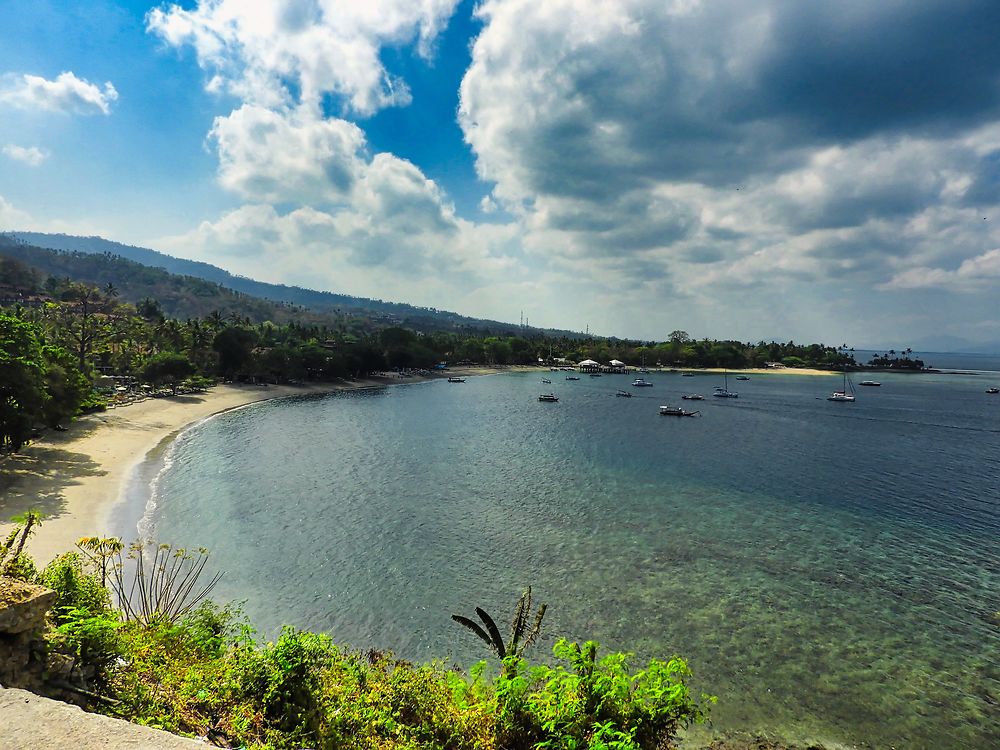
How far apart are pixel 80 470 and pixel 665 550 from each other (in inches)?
2009

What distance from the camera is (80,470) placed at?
142 ft

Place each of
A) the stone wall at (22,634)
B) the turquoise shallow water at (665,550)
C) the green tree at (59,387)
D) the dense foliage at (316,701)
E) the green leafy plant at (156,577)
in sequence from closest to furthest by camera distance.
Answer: the stone wall at (22,634) < the dense foliage at (316,701) < the turquoise shallow water at (665,550) < the green leafy plant at (156,577) < the green tree at (59,387)

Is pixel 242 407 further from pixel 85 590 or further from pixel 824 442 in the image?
pixel 824 442

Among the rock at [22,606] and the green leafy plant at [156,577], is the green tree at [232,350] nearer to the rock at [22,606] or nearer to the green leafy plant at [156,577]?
the green leafy plant at [156,577]

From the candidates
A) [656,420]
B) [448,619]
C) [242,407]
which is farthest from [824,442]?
[242,407]

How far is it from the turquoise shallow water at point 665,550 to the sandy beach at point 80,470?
3740 millimetres

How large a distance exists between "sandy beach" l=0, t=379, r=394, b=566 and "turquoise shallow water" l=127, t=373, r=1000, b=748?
3740 millimetres

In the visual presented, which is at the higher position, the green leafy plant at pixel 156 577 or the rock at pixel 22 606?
the rock at pixel 22 606

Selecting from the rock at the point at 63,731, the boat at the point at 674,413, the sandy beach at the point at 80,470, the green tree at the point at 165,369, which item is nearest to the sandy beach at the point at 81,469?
the sandy beach at the point at 80,470

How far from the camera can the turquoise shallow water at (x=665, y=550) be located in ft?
68.4

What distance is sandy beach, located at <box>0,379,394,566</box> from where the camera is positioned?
30.7 meters

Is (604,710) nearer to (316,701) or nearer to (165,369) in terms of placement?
(316,701)

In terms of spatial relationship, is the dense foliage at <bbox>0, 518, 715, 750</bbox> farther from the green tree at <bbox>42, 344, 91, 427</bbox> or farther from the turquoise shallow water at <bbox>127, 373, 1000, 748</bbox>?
the green tree at <bbox>42, 344, 91, 427</bbox>

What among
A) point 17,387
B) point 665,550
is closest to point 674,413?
point 665,550
